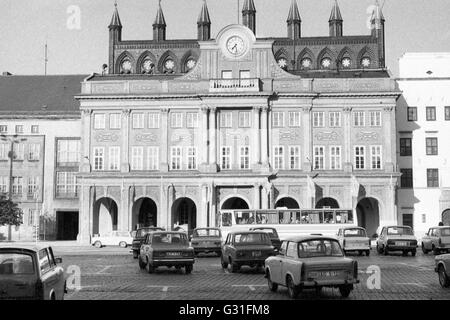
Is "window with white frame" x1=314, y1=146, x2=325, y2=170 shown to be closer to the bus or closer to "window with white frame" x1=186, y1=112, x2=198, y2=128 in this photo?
"window with white frame" x1=186, y1=112, x2=198, y2=128

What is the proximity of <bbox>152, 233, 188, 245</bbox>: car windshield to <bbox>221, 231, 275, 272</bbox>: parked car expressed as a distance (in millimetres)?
1837

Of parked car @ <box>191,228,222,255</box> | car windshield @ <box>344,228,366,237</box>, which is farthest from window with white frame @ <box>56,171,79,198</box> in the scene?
car windshield @ <box>344,228,366,237</box>

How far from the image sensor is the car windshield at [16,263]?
12.0 metres

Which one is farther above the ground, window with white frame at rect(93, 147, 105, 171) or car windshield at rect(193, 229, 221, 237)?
window with white frame at rect(93, 147, 105, 171)

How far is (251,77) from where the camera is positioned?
63.5m

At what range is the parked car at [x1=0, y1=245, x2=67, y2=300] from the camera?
1147cm

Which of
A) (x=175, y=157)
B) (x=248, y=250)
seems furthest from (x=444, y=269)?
(x=175, y=157)

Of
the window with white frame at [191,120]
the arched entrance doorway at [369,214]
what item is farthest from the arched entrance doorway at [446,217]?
the window with white frame at [191,120]

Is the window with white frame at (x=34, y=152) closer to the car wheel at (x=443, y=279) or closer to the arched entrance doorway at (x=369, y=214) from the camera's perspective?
the arched entrance doorway at (x=369, y=214)

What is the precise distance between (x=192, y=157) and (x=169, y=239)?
37008 millimetres

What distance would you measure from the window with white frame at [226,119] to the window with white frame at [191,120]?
2364 mm

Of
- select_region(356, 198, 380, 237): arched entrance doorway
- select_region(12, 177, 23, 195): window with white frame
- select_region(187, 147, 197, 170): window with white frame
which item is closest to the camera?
select_region(187, 147, 197, 170): window with white frame
